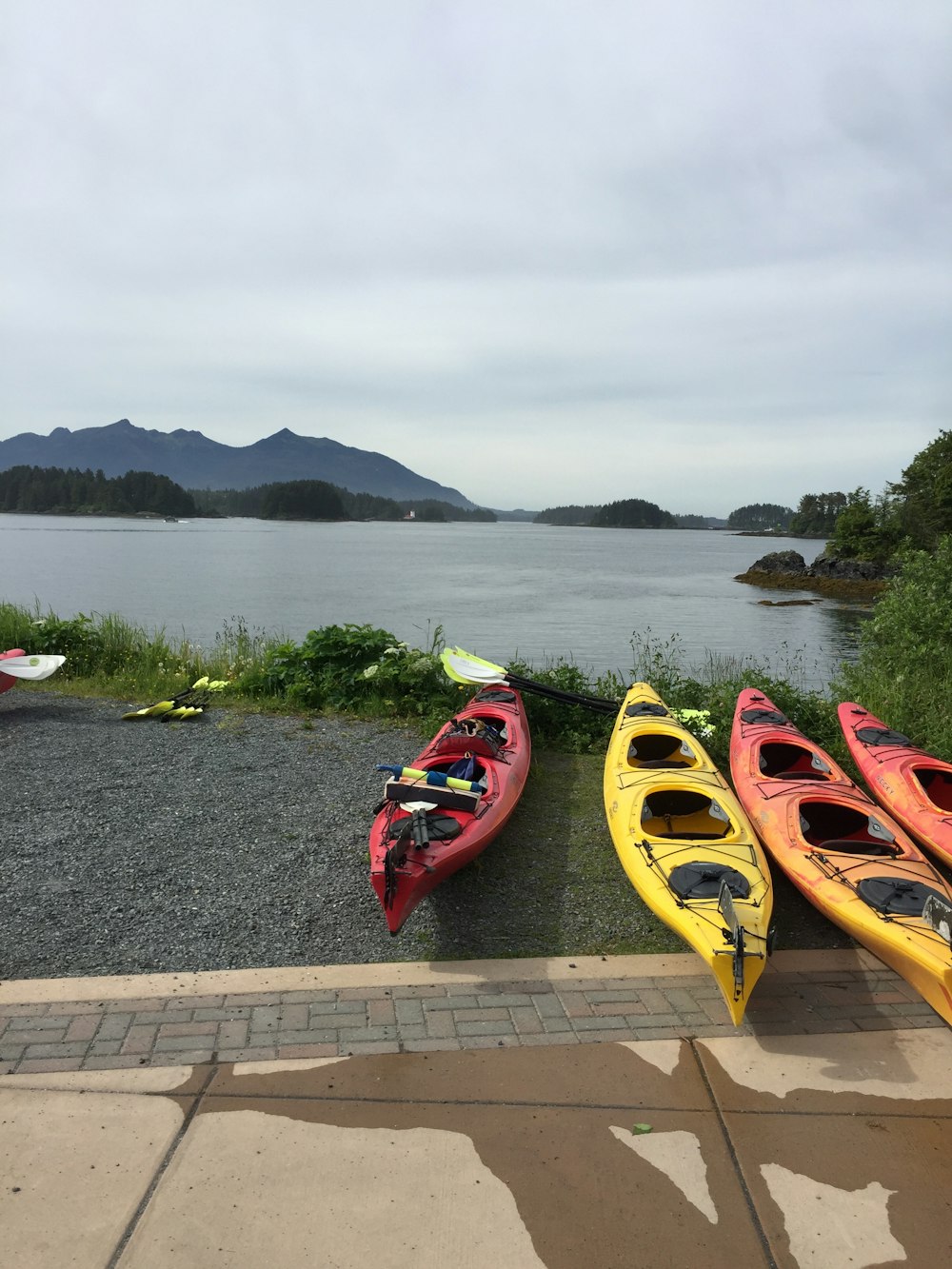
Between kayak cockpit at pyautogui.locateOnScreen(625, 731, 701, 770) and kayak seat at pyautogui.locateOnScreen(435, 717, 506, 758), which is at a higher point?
kayak seat at pyautogui.locateOnScreen(435, 717, 506, 758)

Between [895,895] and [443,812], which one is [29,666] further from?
[895,895]

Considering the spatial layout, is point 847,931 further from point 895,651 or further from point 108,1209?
point 895,651

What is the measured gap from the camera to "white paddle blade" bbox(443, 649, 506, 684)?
9.29 meters

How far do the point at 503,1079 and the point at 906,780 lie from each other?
4.28 m

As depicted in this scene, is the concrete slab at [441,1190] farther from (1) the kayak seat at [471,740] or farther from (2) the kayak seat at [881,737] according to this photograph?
(2) the kayak seat at [881,737]

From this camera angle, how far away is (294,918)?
4871 mm

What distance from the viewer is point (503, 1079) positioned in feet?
11.3

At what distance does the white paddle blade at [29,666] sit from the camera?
9.45 m

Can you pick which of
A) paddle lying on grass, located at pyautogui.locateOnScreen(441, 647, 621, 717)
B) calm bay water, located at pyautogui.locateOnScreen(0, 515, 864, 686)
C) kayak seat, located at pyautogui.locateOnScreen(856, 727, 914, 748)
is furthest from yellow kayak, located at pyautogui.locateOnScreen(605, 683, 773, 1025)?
calm bay water, located at pyautogui.locateOnScreen(0, 515, 864, 686)

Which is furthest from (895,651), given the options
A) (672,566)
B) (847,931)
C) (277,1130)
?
(672,566)

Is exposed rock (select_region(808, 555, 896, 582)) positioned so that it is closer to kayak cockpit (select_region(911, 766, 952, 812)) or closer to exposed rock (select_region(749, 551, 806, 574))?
exposed rock (select_region(749, 551, 806, 574))

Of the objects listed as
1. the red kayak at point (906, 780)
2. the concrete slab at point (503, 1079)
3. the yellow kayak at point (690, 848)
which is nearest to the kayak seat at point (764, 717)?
the red kayak at point (906, 780)

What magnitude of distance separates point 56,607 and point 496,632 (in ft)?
59.1

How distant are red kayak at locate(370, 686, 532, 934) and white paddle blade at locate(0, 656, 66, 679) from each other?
16.8 feet
